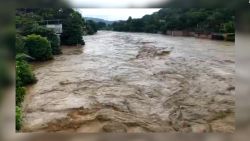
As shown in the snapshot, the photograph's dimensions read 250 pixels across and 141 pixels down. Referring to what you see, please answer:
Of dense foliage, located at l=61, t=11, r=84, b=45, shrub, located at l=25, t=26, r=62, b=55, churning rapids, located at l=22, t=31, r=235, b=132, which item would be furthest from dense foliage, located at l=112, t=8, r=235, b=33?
shrub, located at l=25, t=26, r=62, b=55

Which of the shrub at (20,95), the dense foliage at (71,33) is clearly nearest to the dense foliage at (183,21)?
the dense foliage at (71,33)

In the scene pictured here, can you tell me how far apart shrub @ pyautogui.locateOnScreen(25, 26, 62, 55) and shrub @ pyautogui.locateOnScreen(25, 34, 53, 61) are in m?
0.07

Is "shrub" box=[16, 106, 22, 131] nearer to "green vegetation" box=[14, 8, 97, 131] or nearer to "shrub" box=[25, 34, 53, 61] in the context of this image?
"green vegetation" box=[14, 8, 97, 131]

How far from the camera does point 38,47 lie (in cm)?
591

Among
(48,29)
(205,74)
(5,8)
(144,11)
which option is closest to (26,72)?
(48,29)

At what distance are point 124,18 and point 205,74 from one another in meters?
1.36

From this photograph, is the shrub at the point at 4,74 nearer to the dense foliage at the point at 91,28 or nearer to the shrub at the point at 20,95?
the shrub at the point at 20,95

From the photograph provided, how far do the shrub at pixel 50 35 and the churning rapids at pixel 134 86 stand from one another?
0.35 feet

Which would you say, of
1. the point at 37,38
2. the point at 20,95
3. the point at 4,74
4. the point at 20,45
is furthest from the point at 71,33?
the point at 4,74

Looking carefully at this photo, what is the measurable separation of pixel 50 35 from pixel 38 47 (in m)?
0.26

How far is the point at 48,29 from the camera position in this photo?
19.7 ft

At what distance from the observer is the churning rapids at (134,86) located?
6.11 meters

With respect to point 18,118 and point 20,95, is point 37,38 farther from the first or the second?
point 18,118

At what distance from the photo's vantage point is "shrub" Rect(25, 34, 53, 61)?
587 cm
